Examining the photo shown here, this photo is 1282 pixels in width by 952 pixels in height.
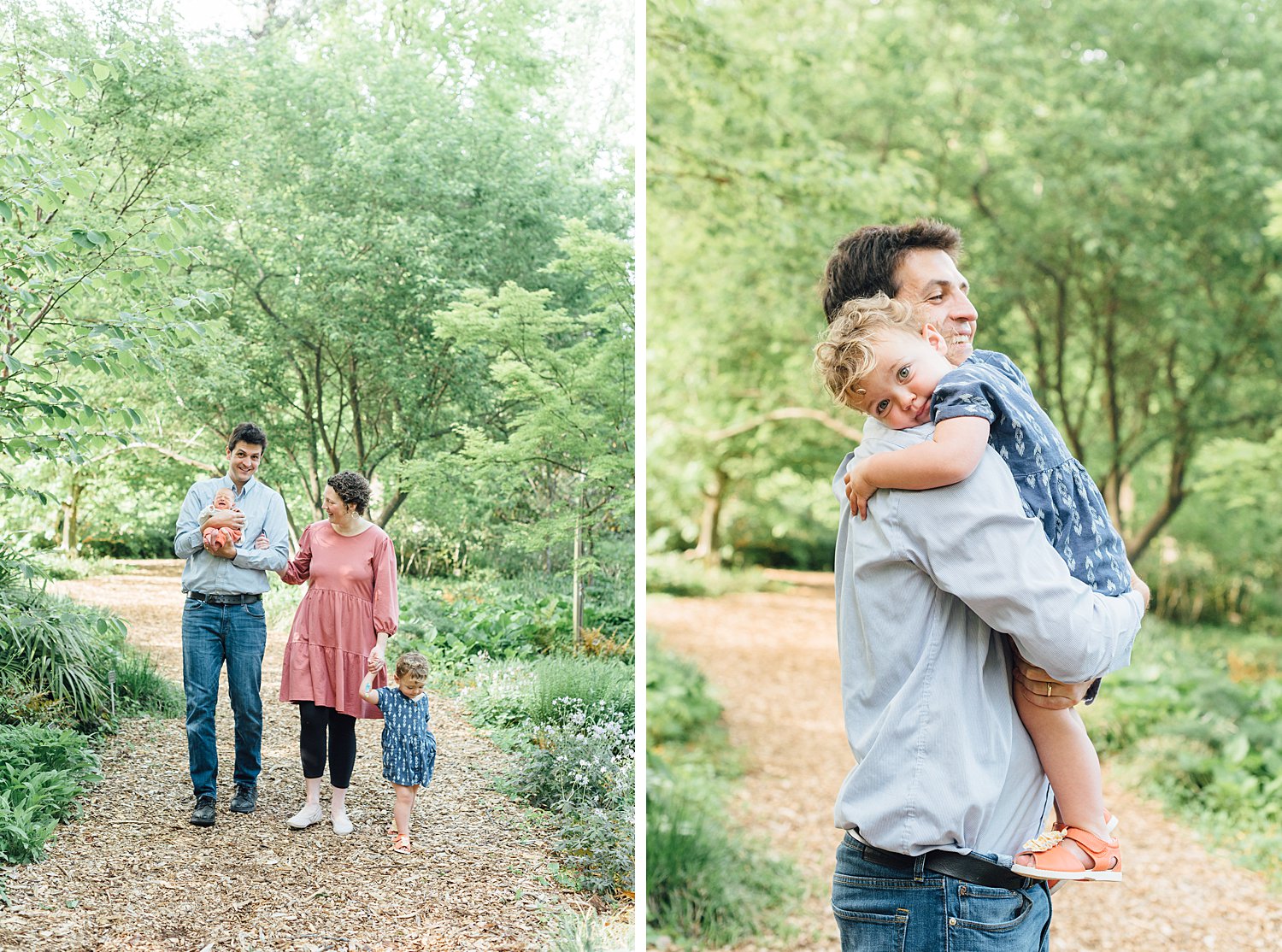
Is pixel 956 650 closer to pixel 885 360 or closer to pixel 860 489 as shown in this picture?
pixel 860 489

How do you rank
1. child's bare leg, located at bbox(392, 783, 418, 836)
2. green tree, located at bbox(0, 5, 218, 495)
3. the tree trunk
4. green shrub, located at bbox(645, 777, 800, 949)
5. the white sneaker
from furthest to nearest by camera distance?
the tree trunk
green shrub, located at bbox(645, 777, 800, 949)
child's bare leg, located at bbox(392, 783, 418, 836)
the white sneaker
green tree, located at bbox(0, 5, 218, 495)

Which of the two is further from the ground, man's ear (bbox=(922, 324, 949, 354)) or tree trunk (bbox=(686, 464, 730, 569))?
man's ear (bbox=(922, 324, 949, 354))

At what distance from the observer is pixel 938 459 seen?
1095 millimetres

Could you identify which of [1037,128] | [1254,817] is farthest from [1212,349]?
[1254,817]

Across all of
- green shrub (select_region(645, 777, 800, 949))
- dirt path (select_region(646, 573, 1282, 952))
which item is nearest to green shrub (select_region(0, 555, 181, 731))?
green shrub (select_region(645, 777, 800, 949))

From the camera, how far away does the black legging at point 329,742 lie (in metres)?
2.64

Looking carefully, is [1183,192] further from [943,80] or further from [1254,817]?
[1254,817]

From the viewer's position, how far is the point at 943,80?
6.98 metres

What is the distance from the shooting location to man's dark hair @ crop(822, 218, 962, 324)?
Result: 126 cm

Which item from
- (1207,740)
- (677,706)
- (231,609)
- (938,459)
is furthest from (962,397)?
(1207,740)

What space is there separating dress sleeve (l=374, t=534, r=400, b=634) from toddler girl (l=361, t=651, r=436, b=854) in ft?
0.34

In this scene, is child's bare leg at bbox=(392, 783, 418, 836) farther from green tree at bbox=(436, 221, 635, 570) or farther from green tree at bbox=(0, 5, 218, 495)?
green tree at bbox=(0, 5, 218, 495)

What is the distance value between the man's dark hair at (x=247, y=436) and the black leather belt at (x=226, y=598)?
1.14ft

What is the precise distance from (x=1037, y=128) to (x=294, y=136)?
537cm
